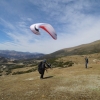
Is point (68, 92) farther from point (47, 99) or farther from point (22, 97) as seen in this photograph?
point (22, 97)

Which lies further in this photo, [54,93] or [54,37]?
[54,37]

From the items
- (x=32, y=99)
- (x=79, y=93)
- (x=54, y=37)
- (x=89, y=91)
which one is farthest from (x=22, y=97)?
(x=54, y=37)

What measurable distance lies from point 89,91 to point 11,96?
853 centimetres

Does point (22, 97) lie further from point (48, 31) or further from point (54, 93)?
point (48, 31)

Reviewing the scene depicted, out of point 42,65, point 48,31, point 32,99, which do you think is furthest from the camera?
point 42,65

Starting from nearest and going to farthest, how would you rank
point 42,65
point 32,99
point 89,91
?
point 32,99 → point 89,91 → point 42,65

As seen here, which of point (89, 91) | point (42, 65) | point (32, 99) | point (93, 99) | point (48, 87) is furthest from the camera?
point (42, 65)

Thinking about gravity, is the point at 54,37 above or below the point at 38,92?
above

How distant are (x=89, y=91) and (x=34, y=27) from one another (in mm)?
11191

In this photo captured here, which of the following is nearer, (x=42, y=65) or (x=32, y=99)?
Result: (x=32, y=99)

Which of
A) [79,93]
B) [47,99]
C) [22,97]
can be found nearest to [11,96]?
[22,97]

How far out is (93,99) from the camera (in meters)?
15.2

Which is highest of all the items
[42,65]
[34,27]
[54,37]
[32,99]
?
[34,27]

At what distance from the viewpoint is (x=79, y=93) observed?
17.0m
